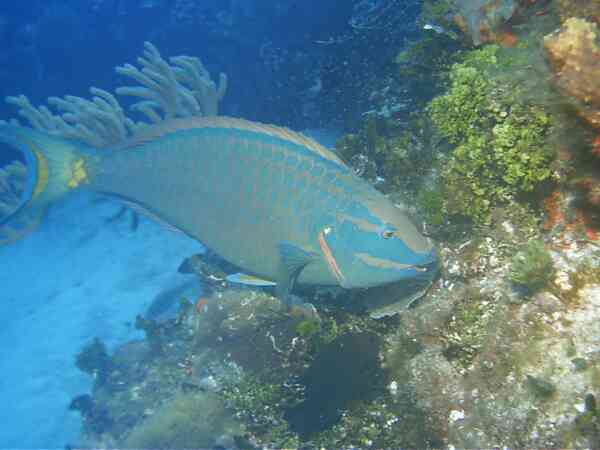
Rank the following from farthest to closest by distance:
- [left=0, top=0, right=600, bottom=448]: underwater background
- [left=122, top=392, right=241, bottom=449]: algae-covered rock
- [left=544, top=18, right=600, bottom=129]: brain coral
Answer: [left=122, top=392, right=241, bottom=449]: algae-covered rock, [left=0, top=0, right=600, bottom=448]: underwater background, [left=544, top=18, right=600, bottom=129]: brain coral

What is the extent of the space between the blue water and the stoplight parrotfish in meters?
4.77

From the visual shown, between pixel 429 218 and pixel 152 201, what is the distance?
8.03 feet

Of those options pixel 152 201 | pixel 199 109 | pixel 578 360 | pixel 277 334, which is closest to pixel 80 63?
pixel 199 109

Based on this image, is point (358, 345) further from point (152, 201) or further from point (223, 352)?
point (152, 201)

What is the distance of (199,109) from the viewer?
20.7 ft

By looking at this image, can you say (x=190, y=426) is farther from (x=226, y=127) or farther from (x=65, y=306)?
(x=65, y=306)

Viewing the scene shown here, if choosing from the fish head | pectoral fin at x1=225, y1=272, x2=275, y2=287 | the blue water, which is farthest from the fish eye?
the blue water

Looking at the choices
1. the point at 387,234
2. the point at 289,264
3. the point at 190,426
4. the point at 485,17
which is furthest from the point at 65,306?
the point at 485,17

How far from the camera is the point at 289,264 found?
3105 mm

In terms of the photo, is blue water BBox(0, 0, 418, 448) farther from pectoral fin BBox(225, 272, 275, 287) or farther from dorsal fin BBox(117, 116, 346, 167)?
pectoral fin BBox(225, 272, 275, 287)

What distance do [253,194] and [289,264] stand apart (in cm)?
66

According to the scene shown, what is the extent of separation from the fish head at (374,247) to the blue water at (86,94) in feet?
16.8

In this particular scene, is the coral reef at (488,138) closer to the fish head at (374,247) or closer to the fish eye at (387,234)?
the fish head at (374,247)

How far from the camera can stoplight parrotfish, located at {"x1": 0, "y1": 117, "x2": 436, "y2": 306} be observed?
2848 millimetres
